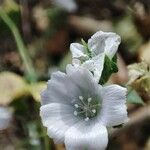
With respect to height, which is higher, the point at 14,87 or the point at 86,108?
the point at 14,87

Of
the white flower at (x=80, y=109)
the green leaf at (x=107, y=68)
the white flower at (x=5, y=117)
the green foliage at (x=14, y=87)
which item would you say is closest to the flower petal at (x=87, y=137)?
the white flower at (x=80, y=109)

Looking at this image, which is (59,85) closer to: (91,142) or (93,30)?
(91,142)

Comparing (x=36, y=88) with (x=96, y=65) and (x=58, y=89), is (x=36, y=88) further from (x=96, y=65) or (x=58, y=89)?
(x=96, y=65)

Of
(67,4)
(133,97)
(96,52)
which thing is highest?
(67,4)

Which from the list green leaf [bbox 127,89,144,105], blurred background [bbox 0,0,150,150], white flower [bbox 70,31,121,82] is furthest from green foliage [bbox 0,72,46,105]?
white flower [bbox 70,31,121,82]

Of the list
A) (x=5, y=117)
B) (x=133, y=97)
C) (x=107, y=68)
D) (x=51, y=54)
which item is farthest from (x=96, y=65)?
(x=51, y=54)

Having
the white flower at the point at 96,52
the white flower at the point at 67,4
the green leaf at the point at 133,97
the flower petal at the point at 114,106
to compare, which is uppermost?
the white flower at the point at 67,4

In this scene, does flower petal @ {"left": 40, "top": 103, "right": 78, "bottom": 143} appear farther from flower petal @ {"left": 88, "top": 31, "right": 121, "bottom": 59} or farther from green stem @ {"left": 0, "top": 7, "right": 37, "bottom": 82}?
green stem @ {"left": 0, "top": 7, "right": 37, "bottom": 82}

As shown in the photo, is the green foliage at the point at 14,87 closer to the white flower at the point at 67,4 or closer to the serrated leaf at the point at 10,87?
the serrated leaf at the point at 10,87
